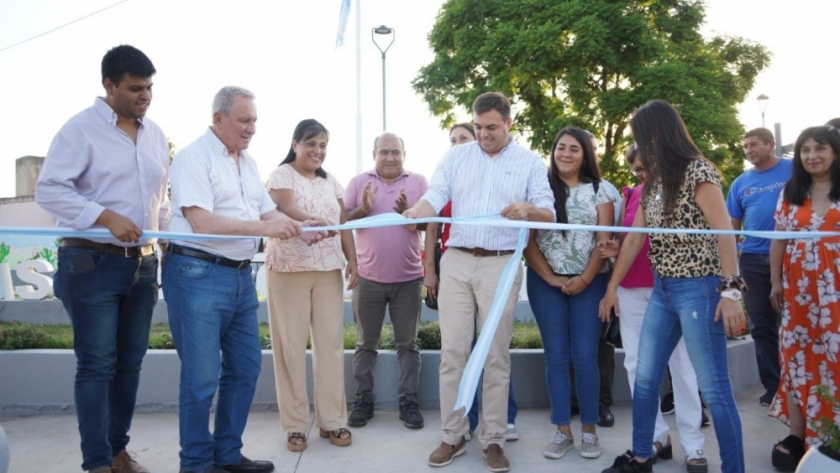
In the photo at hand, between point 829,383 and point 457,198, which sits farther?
point 457,198

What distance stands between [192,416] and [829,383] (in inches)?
136

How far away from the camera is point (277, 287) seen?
422 cm

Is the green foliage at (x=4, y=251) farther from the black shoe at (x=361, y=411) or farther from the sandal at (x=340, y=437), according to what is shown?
the sandal at (x=340, y=437)

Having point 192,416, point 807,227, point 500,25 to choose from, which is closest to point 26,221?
point 500,25

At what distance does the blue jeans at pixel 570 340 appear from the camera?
403 centimetres

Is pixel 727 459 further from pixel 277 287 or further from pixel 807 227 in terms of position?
pixel 277 287

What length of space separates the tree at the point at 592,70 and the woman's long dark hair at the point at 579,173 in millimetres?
15652

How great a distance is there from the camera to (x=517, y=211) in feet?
12.0

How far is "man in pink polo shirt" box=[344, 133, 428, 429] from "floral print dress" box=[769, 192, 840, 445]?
238cm

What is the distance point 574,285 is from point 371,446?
165 cm

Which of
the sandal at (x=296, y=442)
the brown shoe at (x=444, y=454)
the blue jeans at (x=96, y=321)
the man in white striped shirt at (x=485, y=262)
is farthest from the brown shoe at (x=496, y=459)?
the blue jeans at (x=96, y=321)

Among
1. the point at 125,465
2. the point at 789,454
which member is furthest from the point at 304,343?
the point at 789,454

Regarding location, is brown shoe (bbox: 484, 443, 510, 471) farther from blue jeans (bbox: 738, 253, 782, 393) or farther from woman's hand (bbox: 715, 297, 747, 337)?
blue jeans (bbox: 738, 253, 782, 393)

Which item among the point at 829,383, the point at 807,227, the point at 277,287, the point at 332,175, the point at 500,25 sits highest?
the point at 500,25
